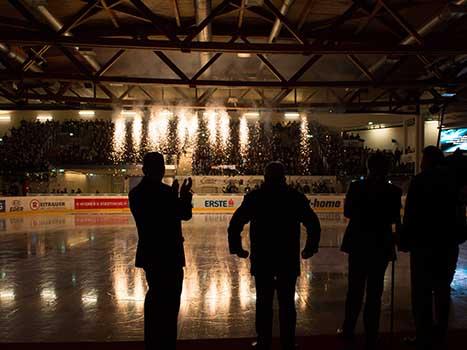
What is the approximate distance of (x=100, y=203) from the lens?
69.7 feet

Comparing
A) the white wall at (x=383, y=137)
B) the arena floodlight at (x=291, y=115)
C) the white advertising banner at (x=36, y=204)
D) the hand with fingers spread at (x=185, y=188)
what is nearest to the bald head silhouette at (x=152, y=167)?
the hand with fingers spread at (x=185, y=188)

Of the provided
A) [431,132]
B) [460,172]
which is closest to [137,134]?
[431,132]

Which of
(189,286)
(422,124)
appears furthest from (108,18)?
(422,124)

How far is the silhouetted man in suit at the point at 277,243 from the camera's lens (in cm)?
320

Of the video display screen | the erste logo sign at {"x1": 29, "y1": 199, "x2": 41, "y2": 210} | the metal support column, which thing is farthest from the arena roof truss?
the erste logo sign at {"x1": 29, "y1": 199, "x2": 41, "y2": 210}

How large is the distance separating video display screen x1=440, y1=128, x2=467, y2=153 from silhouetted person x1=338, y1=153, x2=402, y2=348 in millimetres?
12465

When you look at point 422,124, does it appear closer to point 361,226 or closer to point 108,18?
point 108,18

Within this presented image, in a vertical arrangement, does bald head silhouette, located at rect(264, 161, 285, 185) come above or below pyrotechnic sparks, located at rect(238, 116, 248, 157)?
below

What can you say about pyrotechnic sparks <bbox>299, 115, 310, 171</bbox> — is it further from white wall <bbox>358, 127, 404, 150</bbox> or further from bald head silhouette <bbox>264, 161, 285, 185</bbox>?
bald head silhouette <bbox>264, 161, 285, 185</bbox>

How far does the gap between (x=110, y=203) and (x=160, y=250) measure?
61.9ft

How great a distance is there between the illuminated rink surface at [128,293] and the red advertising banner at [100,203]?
10.1 metres

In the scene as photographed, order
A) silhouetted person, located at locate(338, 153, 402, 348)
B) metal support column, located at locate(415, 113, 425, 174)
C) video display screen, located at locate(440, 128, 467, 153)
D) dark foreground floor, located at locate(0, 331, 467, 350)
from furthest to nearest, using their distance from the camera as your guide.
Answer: metal support column, located at locate(415, 113, 425, 174), video display screen, located at locate(440, 128, 467, 153), dark foreground floor, located at locate(0, 331, 467, 350), silhouetted person, located at locate(338, 153, 402, 348)

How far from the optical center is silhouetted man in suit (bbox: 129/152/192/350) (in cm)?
321

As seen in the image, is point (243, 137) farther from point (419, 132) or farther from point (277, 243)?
point (277, 243)
